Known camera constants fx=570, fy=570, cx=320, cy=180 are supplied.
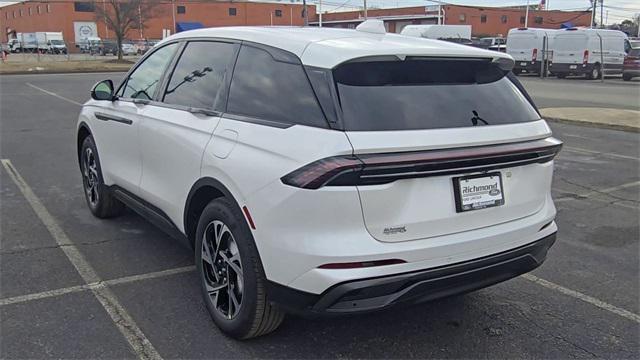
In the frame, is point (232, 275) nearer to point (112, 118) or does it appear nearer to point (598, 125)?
point (112, 118)

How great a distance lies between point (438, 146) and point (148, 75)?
272cm

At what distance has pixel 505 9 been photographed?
260 ft

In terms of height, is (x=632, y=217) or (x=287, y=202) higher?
(x=287, y=202)

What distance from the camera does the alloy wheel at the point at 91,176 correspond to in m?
5.41

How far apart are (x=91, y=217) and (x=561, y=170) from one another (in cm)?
619

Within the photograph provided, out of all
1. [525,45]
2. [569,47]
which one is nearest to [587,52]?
[569,47]

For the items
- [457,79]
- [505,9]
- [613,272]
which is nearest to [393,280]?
[457,79]

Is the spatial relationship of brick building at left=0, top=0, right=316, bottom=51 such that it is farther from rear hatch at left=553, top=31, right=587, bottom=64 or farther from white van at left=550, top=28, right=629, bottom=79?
white van at left=550, top=28, right=629, bottom=79

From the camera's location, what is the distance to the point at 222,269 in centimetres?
334

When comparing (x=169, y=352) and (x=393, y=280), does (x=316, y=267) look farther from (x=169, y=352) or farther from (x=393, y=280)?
(x=169, y=352)

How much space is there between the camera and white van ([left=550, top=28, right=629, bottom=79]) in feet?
92.7

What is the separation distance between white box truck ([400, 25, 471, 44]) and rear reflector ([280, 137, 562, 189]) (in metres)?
34.7

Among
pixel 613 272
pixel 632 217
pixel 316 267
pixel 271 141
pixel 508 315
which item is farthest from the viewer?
pixel 632 217

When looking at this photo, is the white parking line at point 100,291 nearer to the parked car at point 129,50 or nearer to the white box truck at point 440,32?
the white box truck at point 440,32
